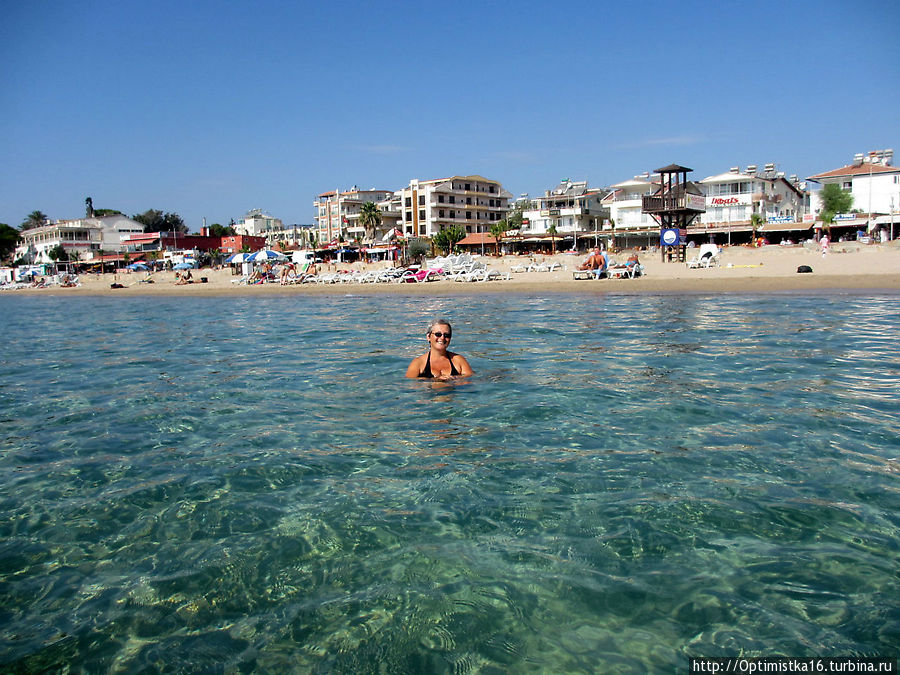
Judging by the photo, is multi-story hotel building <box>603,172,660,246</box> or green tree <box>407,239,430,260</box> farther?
multi-story hotel building <box>603,172,660,246</box>

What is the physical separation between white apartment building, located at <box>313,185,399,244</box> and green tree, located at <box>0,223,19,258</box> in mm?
49762

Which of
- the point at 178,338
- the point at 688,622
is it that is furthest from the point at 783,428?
the point at 178,338

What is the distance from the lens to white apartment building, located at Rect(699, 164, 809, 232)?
56.9 metres

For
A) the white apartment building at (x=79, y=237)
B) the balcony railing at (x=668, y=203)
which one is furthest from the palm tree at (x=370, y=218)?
the balcony railing at (x=668, y=203)

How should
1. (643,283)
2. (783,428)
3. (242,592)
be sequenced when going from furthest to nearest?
(643,283) → (783,428) → (242,592)

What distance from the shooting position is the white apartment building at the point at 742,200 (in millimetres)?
56934

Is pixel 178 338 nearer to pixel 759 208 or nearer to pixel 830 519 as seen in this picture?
pixel 830 519

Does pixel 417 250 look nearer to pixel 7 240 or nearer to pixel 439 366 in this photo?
pixel 439 366

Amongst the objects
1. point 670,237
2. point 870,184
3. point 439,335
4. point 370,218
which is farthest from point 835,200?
point 439,335

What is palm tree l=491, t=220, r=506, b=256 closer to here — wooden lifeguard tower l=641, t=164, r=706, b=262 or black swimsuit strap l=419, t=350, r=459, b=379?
wooden lifeguard tower l=641, t=164, r=706, b=262

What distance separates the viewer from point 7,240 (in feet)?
324

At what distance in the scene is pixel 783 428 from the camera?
512 centimetres

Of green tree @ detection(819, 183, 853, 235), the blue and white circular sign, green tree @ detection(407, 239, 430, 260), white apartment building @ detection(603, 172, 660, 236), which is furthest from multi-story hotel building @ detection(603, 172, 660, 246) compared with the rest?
the blue and white circular sign

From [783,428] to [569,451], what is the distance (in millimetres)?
1906
